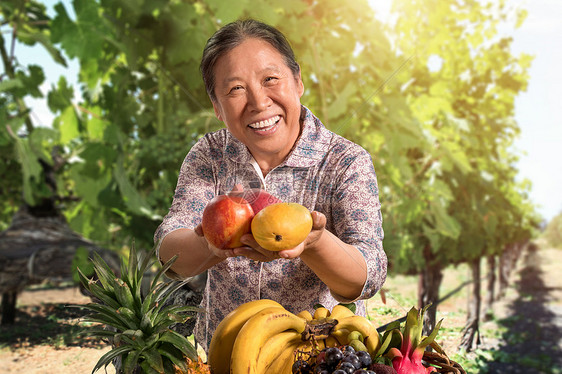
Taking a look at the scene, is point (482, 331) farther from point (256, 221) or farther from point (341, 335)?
point (256, 221)

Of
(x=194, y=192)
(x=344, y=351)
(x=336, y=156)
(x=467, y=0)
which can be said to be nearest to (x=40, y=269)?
(x=194, y=192)

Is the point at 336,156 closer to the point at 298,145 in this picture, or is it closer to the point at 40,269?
the point at 298,145

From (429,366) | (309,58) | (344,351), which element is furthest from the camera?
(309,58)

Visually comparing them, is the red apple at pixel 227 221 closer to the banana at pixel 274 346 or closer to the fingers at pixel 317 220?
the fingers at pixel 317 220

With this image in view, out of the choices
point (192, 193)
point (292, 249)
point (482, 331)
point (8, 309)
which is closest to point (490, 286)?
point (482, 331)

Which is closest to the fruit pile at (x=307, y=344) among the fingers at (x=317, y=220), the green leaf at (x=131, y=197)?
the fingers at (x=317, y=220)

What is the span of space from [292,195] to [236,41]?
20.6 inches

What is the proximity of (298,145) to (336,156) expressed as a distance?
0.13m

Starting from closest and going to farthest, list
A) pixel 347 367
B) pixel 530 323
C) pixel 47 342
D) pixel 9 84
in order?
pixel 347 367
pixel 47 342
pixel 9 84
pixel 530 323

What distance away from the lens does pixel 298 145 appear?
5.28ft

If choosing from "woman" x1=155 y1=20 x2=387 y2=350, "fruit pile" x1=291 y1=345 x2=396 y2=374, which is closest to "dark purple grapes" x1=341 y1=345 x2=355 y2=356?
"fruit pile" x1=291 y1=345 x2=396 y2=374

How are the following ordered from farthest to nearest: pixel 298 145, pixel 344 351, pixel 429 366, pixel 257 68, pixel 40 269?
pixel 40 269
pixel 298 145
pixel 257 68
pixel 429 366
pixel 344 351

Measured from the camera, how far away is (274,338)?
121cm

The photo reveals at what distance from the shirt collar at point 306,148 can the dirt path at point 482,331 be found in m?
0.72
